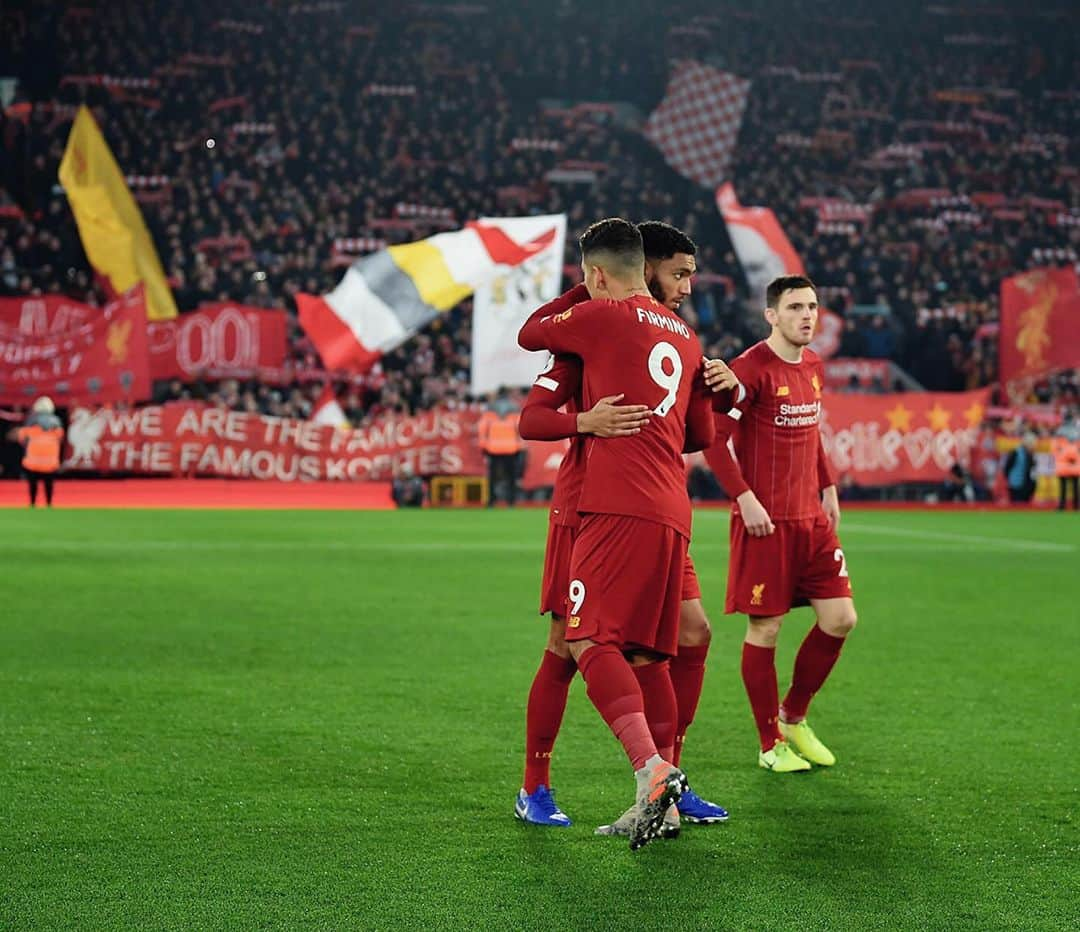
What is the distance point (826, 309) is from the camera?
35.0 m

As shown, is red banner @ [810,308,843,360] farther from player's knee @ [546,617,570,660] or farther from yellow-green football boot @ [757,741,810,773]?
player's knee @ [546,617,570,660]

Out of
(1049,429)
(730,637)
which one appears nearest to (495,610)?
(730,637)

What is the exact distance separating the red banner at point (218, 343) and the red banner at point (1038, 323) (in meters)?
13.8

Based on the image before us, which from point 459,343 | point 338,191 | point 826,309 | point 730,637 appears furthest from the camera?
point 338,191

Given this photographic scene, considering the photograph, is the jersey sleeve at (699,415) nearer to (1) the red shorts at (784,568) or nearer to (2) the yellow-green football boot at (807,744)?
(1) the red shorts at (784,568)

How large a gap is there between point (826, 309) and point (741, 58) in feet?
44.6

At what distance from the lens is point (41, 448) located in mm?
21625

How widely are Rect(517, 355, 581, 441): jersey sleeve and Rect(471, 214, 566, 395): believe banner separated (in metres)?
14.7

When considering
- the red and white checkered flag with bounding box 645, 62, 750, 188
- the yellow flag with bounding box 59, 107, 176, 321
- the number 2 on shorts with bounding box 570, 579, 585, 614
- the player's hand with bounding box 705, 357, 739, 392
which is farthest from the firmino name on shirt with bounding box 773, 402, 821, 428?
the red and white checkered flag with bounding box 645, 62, 750, 188

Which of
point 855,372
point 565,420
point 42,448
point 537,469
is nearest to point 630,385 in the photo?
point 565,420

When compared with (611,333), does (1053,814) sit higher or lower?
lower

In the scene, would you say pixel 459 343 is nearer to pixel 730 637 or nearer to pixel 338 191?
pixel 338 191

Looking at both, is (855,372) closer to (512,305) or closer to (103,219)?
(512,305)

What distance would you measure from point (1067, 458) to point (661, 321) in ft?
74.7
